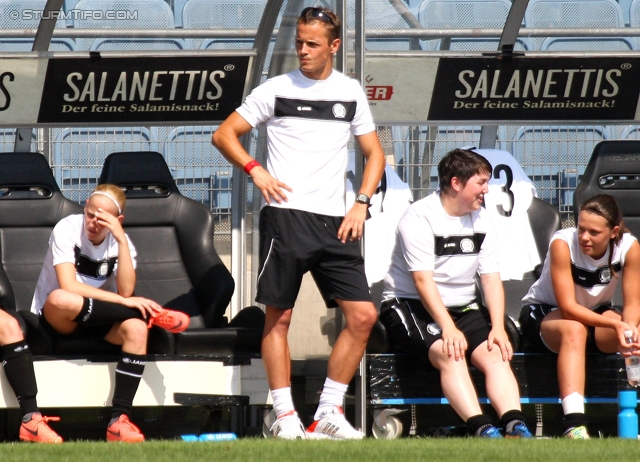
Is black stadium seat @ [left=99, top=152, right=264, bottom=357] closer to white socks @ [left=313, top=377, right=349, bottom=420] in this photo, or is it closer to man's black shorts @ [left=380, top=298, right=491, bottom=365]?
man's black shorts @ [left=380, top=298, right=491, bottom=365]

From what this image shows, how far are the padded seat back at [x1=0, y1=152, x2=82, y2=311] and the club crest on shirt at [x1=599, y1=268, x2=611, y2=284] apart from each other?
3.02 metres

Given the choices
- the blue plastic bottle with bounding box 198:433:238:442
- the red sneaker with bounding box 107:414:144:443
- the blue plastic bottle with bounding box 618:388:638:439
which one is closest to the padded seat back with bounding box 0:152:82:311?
the red sneaker with bounding box 107:414:144:443

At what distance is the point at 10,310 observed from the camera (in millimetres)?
5188

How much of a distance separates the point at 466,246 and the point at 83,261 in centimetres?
195

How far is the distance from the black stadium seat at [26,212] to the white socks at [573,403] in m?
3.06

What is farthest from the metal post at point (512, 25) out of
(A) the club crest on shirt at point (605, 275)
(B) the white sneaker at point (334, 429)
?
(B) the white sneaker at point (334, 429)

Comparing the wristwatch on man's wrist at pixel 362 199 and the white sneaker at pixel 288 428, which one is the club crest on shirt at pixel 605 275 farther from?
the white sneaker at pixel 288 428

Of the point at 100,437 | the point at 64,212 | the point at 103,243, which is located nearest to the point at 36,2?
the point at 64,212

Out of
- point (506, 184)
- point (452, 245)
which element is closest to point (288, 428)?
point (452, 245)

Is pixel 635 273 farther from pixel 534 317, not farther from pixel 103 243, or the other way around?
pixel 103 243

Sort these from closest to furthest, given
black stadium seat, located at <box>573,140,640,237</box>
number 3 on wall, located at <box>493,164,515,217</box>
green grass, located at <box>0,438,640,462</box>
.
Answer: green grass, located at <box>0,438,640,462</box>
black stadium seat, located at <box>573,140,640,237</box>
number 3 on wall, located at <box>493,164,515,217</box>

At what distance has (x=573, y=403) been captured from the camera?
4.91 m

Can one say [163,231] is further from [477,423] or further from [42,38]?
[477,423]

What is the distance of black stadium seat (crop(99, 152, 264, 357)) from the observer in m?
6.21
